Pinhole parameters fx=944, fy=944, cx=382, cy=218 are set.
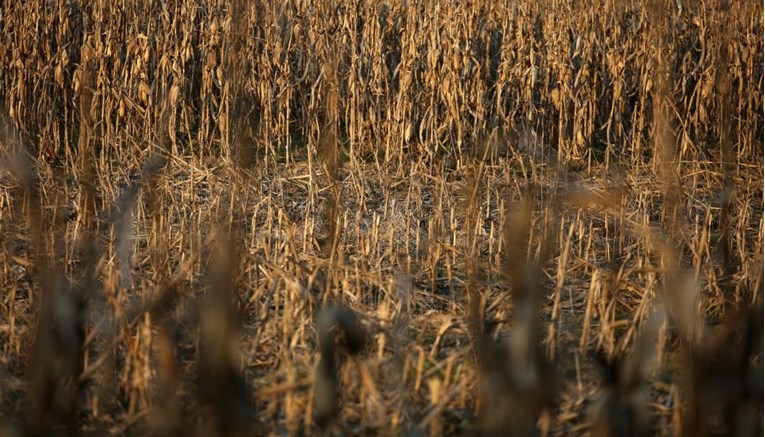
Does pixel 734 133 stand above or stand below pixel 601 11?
below

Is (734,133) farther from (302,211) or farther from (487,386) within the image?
(487,386)

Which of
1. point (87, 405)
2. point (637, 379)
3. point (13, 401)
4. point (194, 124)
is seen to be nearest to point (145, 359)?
point (87, 405)

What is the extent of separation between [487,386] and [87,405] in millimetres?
969

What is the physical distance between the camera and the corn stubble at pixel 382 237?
1.65 metres

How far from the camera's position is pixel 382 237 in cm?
359

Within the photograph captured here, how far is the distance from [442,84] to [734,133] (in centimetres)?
186

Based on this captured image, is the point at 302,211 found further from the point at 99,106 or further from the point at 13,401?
the point at 13,401

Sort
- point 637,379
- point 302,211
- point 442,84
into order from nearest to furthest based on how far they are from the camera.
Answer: point 637,379 → point 302,211 → point 442,84

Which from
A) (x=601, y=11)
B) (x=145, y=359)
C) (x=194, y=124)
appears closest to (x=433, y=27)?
(x=601, y=11)

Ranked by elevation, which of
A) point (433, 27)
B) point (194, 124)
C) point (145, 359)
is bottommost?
point (145, 359)

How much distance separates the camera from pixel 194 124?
18.2ft

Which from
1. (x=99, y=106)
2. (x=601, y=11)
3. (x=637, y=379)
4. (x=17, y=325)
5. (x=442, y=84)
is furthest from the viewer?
(x=601, y=11)

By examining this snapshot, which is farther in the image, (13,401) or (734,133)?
(734,133)

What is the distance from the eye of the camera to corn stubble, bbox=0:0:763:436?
1.65 m
